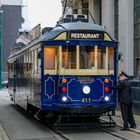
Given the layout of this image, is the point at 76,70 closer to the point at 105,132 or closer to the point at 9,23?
the point at 105,132

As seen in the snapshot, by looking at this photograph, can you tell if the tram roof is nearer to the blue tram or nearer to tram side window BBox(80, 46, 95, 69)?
the blue tram

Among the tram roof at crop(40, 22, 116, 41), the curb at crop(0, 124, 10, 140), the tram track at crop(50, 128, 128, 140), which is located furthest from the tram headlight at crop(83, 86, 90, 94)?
the curb at crop(0, 124, 10, 140)

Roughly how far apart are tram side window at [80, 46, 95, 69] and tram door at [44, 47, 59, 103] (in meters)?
0.75

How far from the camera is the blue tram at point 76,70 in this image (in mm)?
15352

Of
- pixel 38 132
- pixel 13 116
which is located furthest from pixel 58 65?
pixel 13 116

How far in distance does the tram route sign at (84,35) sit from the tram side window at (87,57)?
11.7 inches

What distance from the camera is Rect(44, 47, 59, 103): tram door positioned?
51.1ft

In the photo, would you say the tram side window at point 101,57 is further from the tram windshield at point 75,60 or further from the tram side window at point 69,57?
the tram side window at point 69,57

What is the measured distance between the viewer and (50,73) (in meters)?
15.7

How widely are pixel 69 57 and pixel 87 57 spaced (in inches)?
21.8

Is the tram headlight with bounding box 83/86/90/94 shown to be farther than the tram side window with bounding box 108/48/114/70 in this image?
No

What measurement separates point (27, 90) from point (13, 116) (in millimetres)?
2963

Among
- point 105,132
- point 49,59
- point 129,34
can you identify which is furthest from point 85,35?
point 129,34

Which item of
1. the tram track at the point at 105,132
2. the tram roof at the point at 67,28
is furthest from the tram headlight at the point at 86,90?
the tram roof at the point at 67,28
